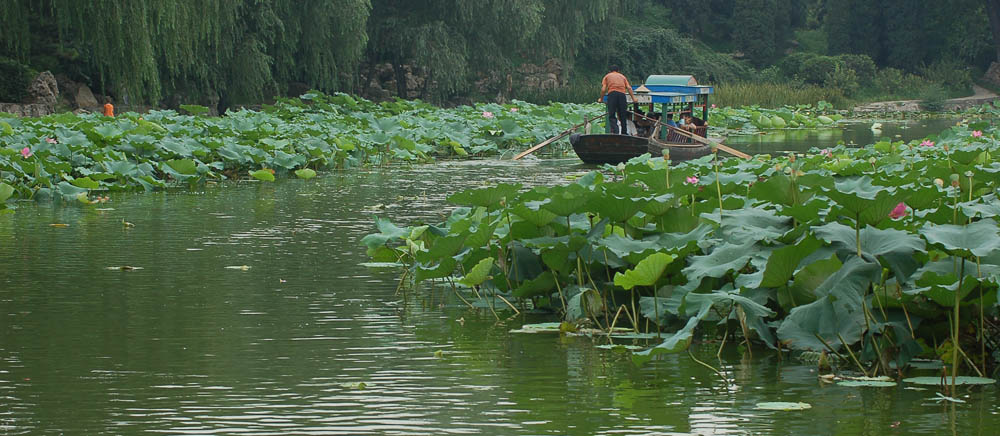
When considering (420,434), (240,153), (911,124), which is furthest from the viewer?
(911,124)

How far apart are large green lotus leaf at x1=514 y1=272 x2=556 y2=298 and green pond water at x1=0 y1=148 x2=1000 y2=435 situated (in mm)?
121

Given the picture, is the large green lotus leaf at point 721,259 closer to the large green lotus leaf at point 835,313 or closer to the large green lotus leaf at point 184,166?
A: the large green lotus leaf at point 835,313

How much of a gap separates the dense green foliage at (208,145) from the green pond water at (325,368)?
2.96 meters

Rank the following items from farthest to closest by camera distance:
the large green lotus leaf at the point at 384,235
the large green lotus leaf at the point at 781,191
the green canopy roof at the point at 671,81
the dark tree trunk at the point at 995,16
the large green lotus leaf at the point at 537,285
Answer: the dark tree trunk at the point at 995,16 < the green canopy roof at the point at 671,81 < the large green lotus leaf at the point at 384,235 < the large green lotus leaf at the point at 537,285 < the large green lotus leaf at the point at 781,191

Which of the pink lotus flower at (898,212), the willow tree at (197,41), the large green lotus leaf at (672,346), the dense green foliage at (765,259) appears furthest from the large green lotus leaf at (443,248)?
the willow tree at (197,41)

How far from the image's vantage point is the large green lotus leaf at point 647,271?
Answer: 409 cm

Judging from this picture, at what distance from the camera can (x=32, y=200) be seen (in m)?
9.21

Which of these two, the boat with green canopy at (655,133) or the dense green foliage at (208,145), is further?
the boat with green canopy at (655,133)

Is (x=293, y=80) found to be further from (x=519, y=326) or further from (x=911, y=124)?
(x=519, y=326)

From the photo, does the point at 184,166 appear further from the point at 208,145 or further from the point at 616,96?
the point at 616,96

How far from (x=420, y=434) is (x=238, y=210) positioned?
5.91m

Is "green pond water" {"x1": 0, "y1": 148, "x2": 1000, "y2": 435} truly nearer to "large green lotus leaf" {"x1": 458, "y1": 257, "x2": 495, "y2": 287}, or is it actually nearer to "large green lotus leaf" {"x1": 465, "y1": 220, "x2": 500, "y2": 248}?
"large green lotus leaf" {"x1": 458, "y1": 257, "x2": 495, "y2": 287}

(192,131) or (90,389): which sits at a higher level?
(192,131)

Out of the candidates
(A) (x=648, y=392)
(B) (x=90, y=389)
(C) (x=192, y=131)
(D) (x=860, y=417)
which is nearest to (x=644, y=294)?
(A) (x=648, y=392)
